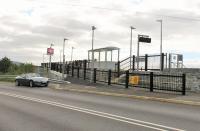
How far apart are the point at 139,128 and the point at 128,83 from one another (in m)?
20.5

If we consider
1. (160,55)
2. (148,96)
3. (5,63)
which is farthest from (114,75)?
(5,63)

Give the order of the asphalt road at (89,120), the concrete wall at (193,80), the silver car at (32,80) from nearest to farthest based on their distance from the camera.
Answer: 1. the asphalt road at (89,120)
2. the concrete wall at (193,80)
3. the silver car at (32,80)

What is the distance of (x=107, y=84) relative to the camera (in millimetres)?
36344

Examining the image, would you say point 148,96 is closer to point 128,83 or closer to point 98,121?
point 128,83

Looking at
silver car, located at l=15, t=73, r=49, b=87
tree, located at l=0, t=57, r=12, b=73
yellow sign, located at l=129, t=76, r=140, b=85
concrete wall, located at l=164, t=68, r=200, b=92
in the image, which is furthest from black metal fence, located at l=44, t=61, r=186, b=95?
tree, located at l=0, t=57, r=12, b=73

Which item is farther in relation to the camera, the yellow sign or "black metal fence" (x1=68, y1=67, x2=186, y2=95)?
the yellow sign

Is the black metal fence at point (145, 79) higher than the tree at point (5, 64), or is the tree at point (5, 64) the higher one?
the tree at point (5, 64)

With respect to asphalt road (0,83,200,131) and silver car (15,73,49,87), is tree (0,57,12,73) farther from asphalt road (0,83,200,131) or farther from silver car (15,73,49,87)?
asphalt road (0,83,200,131)

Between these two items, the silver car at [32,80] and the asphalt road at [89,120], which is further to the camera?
the silver car at [32,80]

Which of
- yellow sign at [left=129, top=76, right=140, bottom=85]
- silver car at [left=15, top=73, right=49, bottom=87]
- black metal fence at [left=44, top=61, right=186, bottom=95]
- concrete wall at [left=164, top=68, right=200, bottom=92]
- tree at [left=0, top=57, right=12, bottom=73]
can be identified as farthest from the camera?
tree at [left=0, top=57, right=12, bottom=73]

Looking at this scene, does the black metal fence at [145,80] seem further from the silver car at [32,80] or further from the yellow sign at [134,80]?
the silver car at [32,80]

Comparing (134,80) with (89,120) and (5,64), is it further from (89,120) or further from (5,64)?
(5,64)

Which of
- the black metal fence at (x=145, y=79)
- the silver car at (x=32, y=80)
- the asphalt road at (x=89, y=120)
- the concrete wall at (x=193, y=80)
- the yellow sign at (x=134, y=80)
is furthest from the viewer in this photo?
the silver car at (x=32, y=80)

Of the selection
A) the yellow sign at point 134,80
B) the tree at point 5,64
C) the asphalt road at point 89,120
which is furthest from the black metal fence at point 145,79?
the tree at point 5,64
